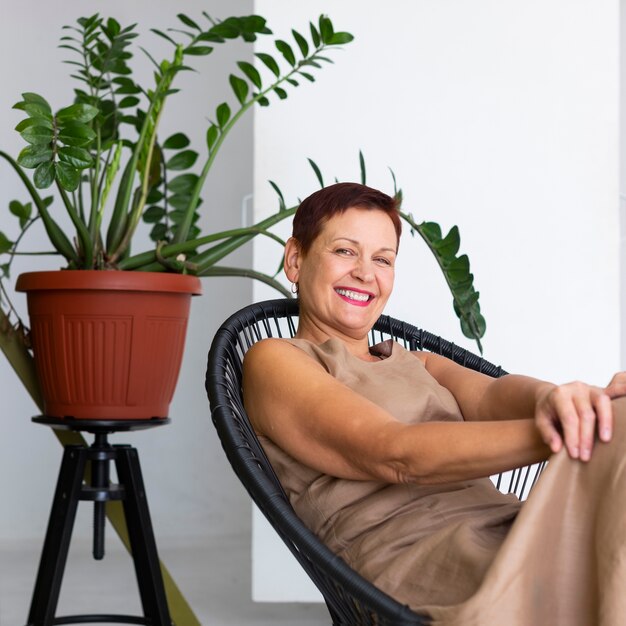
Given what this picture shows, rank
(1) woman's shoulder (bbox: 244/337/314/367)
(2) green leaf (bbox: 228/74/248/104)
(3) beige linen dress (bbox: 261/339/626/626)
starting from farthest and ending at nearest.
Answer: (2) green leaf (bbox: 228/74/248/104)
(1) woman's shoulder (bbox: 244/337/314/367)
(3) beige linen dress (bbox: 261/339/626/626)

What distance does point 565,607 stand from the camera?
3.46 ft

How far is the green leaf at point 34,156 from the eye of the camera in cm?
179

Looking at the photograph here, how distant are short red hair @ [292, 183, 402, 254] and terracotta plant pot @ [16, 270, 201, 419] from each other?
1.73ft

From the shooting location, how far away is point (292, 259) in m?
1.69

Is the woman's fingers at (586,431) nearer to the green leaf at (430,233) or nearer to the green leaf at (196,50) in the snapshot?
the green leaf at (430,233)

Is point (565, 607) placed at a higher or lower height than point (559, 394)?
lower

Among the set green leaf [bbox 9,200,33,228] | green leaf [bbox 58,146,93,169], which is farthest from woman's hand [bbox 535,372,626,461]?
green leaf [bbox 9,200,33,228]

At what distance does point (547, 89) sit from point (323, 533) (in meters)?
1.77

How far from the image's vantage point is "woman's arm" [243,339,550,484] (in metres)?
1.16

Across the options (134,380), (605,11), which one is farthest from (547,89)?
(134,380)

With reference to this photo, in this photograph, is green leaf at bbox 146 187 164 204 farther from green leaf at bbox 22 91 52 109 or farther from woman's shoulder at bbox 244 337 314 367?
woman's shoulder at bbox 244 337 314 367

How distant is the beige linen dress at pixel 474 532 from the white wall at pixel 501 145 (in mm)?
1216

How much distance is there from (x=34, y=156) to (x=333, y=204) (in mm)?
606

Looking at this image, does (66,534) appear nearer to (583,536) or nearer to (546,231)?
(583,536)
